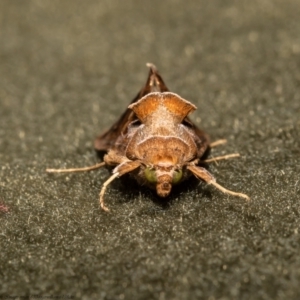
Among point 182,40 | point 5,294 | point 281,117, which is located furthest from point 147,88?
point 182,40

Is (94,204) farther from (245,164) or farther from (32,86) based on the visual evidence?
(32,86)

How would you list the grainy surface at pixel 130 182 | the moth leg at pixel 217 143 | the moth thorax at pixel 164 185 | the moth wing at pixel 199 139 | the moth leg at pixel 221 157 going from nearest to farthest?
the grainy surface at pixel 130 182, the moth thorax at pixel 164 185, the moth wing at pixel 199 139, the moth leg at pixel 221 157, the moth leg at pixel 217 143

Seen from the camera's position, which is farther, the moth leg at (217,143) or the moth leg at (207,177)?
the moth leg at (217,143)

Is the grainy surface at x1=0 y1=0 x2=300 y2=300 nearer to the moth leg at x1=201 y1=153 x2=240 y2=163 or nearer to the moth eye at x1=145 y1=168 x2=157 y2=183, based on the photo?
the moth leg at x1=201 y1=153 x2=240 y2=163

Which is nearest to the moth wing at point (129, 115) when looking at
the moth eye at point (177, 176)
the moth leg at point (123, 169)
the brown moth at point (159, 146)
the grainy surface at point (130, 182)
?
the brown moth at point (159, 146)

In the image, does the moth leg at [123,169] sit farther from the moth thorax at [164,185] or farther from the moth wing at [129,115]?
the moth wing at [129,115]

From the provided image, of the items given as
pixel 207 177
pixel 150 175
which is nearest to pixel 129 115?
pixel 150 175

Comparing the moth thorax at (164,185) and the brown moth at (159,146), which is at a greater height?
the brown moth at (159,146)

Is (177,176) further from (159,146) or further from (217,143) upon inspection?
(217,143)
